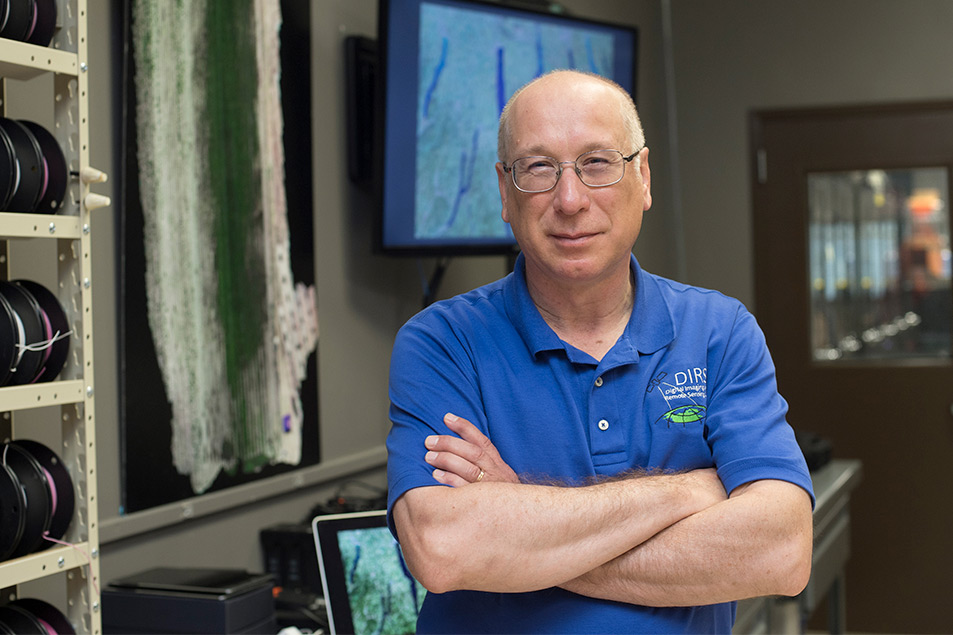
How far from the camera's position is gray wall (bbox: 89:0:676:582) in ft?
6.23

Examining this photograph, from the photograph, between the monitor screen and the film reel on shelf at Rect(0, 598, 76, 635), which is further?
the monitor screen

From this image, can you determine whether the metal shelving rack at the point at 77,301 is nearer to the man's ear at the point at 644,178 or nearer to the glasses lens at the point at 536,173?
the glasses lens at the point at 536,173

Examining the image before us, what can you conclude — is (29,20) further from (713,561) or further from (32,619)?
(713,561)

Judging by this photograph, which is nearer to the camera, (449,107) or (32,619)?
(32,619)

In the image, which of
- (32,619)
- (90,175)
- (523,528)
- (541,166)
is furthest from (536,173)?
(32,619)

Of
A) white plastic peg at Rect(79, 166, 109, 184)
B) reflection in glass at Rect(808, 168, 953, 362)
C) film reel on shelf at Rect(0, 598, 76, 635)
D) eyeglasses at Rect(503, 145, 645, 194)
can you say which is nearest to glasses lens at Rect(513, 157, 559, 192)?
eyeglasses at Rect(503, 145, 645, 194)

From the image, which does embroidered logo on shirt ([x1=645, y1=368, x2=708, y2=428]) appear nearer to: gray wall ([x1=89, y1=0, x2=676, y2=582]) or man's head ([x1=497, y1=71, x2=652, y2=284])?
man's head ([x1=497, y1=71, x2=652, y2=284])

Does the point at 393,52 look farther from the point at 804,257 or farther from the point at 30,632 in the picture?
the point at 804,257

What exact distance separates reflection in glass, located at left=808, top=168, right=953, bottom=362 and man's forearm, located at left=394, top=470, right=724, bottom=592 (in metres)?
3.70

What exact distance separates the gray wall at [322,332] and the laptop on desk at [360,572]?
1.42 ft

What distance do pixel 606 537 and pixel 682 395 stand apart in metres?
0.25

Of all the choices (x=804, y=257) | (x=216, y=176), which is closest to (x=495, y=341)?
(x=216, y=176)

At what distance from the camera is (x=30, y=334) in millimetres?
1323

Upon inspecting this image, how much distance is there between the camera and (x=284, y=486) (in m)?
2.40
